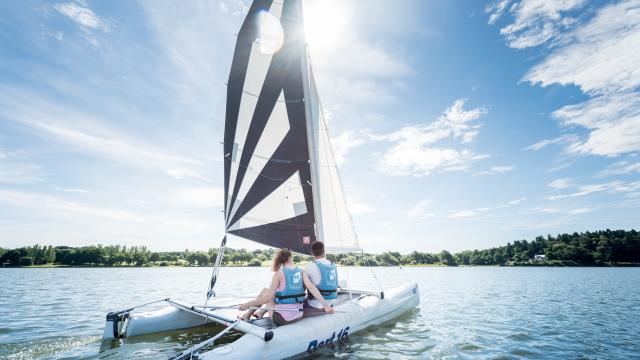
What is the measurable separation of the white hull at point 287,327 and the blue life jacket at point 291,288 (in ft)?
1.57

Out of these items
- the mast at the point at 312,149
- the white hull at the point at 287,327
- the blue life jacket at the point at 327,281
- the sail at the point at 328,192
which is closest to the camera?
the white hull at the point at 287,327

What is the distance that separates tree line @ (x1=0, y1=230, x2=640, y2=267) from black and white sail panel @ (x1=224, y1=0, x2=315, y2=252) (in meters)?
66.4

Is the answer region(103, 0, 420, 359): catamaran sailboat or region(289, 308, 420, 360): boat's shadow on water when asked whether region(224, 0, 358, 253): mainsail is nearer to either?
region(103, 0, 420, 359): catamaran sailboat

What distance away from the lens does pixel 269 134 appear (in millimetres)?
8727

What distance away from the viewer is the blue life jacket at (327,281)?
6.69 metres

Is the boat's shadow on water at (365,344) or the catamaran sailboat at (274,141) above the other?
the catamaran sailboat at (274,141)

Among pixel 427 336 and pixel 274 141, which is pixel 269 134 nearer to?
pixel 274 141

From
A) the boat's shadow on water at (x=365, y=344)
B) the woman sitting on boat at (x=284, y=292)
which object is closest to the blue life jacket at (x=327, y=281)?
the woman sitting on boat at (x=284, y=292)

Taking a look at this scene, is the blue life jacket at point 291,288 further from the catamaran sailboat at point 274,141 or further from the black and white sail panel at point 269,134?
the black and white sail panel at point 269,134

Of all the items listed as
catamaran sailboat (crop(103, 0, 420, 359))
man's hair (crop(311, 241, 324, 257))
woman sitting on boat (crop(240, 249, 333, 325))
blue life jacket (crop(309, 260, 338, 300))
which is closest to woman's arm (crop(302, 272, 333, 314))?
woman sitting on boat (crop(240, 249, 333, 325))

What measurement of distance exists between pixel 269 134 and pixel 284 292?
15.0 feet

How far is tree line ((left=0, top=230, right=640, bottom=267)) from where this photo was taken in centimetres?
8475

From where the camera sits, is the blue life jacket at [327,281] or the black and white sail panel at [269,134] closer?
the blue life jacket at [327,281]

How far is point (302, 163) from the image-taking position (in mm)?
8727
